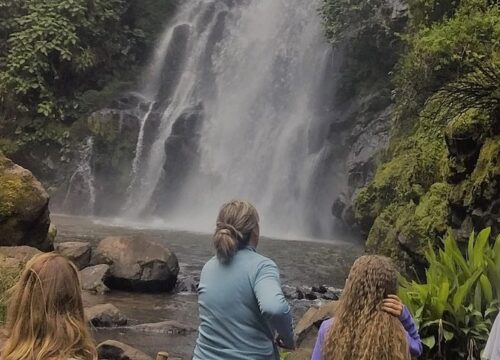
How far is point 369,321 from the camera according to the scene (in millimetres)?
3227

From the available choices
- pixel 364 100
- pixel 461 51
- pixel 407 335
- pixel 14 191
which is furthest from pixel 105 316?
pixel 364 100

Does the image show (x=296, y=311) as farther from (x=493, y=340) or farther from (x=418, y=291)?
(x=493, y=340)

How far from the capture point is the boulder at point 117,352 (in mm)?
8406

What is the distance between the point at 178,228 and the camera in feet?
75.2

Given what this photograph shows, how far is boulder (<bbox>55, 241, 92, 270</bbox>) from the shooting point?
13.7 m

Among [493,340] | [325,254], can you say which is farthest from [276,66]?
[493,340]

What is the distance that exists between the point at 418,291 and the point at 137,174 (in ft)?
72.0

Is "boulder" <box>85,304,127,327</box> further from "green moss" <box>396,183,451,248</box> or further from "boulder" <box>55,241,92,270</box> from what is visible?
"green moss" <box>396,183,451,248</box>

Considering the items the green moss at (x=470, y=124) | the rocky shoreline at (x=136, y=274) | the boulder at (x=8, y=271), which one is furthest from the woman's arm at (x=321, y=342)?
the rocky shoreline at (x=136, y=274)

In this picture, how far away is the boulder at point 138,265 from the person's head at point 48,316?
35.3ft

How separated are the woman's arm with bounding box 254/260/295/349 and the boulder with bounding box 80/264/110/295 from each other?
976cm

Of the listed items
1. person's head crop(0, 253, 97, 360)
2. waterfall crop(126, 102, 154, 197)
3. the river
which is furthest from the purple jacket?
waterfall crop(126, 102, 154, 197)

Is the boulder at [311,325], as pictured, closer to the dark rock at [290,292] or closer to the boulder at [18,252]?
the dark rock at [290,292]

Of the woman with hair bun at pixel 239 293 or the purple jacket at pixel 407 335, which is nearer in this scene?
the purple jacket at pixel 407 335
